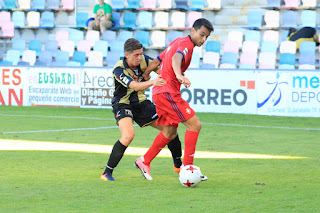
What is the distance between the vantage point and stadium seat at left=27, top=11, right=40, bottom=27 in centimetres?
2317

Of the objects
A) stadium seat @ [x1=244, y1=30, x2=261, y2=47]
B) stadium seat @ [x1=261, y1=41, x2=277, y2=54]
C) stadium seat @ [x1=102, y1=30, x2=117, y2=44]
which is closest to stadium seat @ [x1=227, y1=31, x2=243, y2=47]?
stadium seat @ [x1=244, y1=30, x2=261, y2=47]

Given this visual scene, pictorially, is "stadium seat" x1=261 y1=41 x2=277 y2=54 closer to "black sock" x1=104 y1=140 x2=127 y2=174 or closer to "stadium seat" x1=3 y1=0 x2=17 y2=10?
"stadium seat" x1=3 y1=0 x2=17 y2=10

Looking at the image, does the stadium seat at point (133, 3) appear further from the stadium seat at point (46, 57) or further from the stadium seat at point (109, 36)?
the stadium seat at point (46, 57)

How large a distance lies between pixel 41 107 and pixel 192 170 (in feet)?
39.6

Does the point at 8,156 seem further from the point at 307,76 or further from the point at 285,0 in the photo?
the point at 285,0

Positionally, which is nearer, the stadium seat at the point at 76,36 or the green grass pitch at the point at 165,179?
the green grass pitch at the point at 165,179

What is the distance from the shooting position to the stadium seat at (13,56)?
829 inches

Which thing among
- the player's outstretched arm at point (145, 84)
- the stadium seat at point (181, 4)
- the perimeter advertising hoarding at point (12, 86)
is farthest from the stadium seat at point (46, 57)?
the player's outstretched arm at point (145, 84)

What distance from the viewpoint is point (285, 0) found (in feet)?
62.1

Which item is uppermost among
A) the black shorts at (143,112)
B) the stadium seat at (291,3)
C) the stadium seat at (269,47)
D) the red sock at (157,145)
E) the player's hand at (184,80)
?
the stadium seat at (291,3)

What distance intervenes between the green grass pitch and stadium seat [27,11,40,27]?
11522 millimetres

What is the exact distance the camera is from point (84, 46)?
2041 centimetres

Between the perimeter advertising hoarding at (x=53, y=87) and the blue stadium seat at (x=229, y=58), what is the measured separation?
424 centimetres

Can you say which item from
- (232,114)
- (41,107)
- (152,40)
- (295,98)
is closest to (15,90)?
(41,107)
